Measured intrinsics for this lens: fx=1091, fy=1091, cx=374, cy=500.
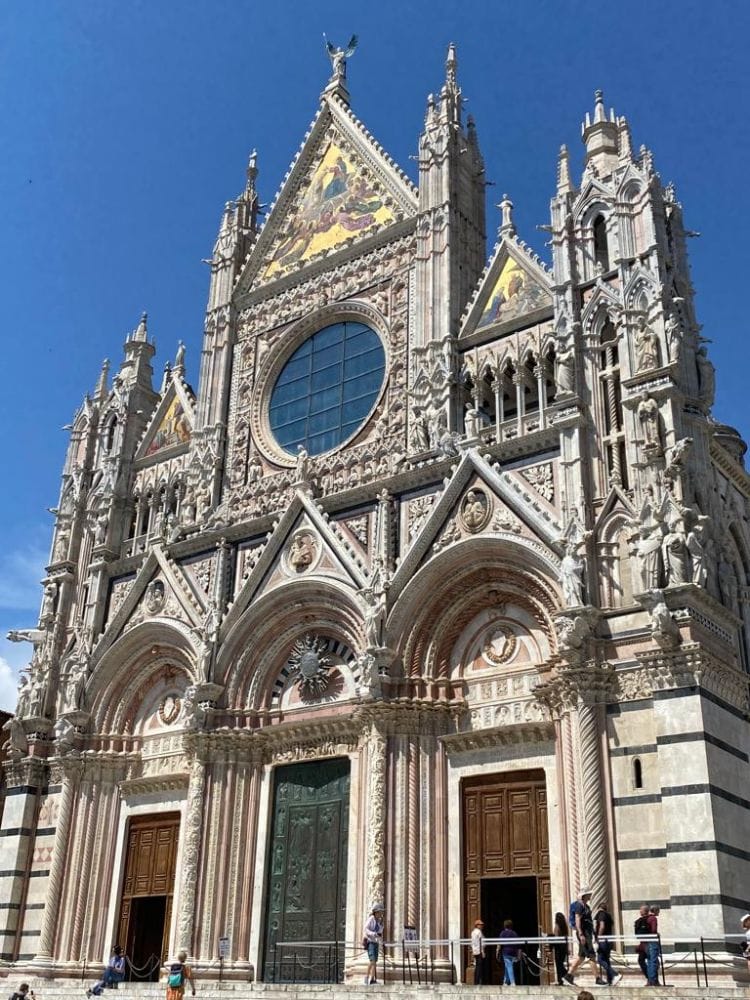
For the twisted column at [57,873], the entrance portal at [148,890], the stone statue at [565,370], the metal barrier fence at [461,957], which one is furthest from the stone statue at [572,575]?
the twisted column at [57,873]

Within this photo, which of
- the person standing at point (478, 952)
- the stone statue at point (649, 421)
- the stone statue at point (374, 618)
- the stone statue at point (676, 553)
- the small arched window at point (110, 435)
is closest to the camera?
the person standing at point (478, 952)

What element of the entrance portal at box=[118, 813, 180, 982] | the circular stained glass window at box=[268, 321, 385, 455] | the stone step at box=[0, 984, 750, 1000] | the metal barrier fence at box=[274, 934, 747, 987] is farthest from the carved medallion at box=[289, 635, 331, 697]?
the stone step at box=[0, 984, 750, 1000]

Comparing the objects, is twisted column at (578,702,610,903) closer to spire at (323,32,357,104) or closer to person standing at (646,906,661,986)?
person standing at (646,906,661,986)

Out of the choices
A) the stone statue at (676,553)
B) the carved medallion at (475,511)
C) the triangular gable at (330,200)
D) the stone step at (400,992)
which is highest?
the triangular gable at (330,200)

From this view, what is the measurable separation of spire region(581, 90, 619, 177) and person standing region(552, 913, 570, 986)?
1431cm

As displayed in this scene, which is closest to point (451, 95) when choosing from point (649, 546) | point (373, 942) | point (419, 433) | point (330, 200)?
point (330, 200)

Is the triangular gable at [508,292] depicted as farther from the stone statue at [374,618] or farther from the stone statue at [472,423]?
the stone statue at [374,618]

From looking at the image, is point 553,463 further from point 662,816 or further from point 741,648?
point 662,816

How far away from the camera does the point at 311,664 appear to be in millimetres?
21781

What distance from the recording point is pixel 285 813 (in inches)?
830

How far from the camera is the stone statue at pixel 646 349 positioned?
18.6m

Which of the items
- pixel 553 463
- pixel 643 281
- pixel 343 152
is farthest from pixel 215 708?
pixel 343 152

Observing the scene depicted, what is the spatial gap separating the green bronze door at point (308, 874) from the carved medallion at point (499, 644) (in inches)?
141

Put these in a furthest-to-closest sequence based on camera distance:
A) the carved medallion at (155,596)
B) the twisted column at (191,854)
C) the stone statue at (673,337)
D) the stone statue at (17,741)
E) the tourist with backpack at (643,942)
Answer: the stone statue at (17,741), the carved medallion at (155,596), the twisted column at (191,854), the stone statue at (673,337), the tourist with backpack at (643,942)
